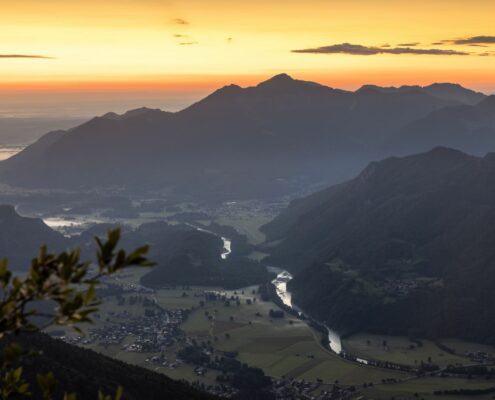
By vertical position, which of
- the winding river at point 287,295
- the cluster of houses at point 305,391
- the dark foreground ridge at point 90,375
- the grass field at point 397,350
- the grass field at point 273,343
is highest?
the dark foreground ridge at point 90,375

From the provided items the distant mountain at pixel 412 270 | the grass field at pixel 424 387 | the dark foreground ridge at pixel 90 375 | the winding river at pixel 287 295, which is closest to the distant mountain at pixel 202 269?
the winding river at pixel 287 295

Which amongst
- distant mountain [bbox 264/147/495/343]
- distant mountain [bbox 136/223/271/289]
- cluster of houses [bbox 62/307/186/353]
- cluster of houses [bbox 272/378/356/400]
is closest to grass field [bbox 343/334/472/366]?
distant mountain [bbox 264/147/495/343]

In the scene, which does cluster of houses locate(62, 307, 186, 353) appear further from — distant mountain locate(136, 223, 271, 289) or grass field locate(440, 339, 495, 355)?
grass field locate(440, 339, 495, 355)

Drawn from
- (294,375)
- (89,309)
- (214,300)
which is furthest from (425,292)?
(89,309)

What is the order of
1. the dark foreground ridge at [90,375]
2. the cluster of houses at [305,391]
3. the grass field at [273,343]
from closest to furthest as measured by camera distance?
the dark foreground ridge at [90,375], the cluster of houses at [305,391], the grass field at [273,343]

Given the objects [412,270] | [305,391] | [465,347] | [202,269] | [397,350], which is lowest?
[465,347]

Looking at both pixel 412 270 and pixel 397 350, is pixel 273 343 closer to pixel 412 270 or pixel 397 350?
pixel 397 350

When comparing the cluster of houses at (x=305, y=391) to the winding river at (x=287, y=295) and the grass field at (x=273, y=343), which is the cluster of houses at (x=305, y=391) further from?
the winding river at (x=287, y=295)

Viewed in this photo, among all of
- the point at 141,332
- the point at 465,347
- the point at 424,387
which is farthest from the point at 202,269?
the point at 424,387

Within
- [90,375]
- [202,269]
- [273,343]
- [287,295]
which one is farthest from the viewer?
[202,269]
